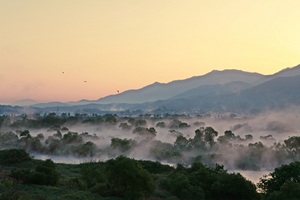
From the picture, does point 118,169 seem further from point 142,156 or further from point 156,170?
point 142,156

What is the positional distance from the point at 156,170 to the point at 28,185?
1178 inches

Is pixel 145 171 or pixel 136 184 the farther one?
pixel 145 171

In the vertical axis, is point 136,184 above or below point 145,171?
below

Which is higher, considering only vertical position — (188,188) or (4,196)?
(4,196)

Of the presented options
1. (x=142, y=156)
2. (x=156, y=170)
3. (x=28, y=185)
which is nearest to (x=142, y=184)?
(x=28, y=185)

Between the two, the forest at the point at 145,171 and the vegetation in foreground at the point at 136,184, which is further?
the forest at the point at 145,171

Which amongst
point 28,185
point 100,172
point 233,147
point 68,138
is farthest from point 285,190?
point 68,138

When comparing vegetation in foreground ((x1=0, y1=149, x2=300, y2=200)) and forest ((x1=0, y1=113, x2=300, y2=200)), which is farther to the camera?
forest ((x1=0, y1=113, x2=300, y2=200))

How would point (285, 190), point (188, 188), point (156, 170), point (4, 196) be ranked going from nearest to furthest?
point (4, 196), point (285, 190), point (188, 188), point (156, 170)

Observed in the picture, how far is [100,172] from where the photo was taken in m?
47.9

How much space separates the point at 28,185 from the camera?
135 feet

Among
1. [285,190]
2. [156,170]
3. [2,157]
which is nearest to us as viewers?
[285,190]

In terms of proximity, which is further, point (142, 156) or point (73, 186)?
point (142, 156)

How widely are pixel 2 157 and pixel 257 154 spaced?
73.6 metres
